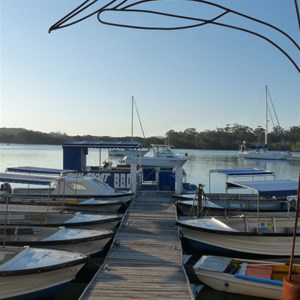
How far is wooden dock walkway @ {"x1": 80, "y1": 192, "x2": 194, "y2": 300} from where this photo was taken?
7812mm

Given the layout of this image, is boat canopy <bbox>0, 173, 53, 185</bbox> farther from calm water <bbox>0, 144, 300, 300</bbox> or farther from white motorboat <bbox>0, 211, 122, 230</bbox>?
calm water <bbox>0, 144, 300, 300</bbox>

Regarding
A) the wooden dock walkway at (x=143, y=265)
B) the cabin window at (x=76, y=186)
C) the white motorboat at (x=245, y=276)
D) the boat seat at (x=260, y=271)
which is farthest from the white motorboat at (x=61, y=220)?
the boat seat at (x=260, y=271)

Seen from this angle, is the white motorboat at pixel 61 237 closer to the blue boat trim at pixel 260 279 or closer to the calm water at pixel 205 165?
the blue boat trim at pixel 260 279

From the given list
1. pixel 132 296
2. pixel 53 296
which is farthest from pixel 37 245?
pixel 132 296

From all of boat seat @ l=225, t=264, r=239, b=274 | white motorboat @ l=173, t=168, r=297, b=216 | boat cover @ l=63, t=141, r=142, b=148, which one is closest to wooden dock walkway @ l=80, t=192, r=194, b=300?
boat seat @ l=225, t=264, r=239, b=274

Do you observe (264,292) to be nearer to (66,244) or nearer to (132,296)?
(132,296)

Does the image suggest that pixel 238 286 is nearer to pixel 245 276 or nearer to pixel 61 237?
pixel 245 276

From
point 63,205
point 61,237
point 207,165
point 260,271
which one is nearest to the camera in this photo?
point 260,271

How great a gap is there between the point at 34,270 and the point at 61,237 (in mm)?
2604

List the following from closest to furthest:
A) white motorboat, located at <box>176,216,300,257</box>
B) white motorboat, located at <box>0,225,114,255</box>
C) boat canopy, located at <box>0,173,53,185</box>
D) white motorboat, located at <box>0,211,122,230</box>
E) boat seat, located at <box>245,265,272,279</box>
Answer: boat seat, located at <box>245,265,272,279</box>, white motorboat, located at <box>0,225,114,255</box>, white motorboat, located at <box>176,216,300,257</box>, white motorboat, located at <box>0,211,122,230</box>, boat canopy, located at <box>0,173,53,185</box>

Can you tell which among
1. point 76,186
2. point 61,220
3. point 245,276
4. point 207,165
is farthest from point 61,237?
point 207,165

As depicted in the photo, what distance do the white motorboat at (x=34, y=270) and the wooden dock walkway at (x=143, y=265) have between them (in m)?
0.70

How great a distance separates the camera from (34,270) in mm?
8070

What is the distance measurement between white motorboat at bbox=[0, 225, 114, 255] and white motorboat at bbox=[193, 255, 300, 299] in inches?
119
